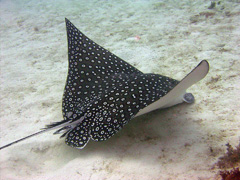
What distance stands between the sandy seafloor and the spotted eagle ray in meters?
0.38

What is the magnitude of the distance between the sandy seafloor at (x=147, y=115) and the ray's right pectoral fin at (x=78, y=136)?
0.30 meters

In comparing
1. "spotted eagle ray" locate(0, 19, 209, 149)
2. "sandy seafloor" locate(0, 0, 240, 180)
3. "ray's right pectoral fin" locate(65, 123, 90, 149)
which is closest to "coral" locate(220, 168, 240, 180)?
"sandy seafloor" locate(0, 0, 240, 180)

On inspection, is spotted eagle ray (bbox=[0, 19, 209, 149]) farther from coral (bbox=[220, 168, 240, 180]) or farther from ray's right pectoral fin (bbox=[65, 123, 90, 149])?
coral (bbox=[220, 168, 240, 180])

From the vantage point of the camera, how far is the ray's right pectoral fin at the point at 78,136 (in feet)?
7.98

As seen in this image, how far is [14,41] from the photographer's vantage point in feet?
23.6

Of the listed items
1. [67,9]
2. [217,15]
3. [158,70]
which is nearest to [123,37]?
[158,70]

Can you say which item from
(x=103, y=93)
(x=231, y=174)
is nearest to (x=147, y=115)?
(x=103, y=93)

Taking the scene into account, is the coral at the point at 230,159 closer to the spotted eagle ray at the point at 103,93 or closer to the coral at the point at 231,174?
the coral at the point at 231,174

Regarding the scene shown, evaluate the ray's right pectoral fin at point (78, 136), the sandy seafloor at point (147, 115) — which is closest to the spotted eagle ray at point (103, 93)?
the ray's right pectoral fin at point (78, 136)

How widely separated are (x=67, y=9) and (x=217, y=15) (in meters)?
8.58

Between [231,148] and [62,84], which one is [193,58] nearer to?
[231,148]

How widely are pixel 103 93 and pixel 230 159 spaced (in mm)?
1865

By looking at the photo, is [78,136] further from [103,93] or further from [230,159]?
[230,159]

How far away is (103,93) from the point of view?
2789 millimetres
